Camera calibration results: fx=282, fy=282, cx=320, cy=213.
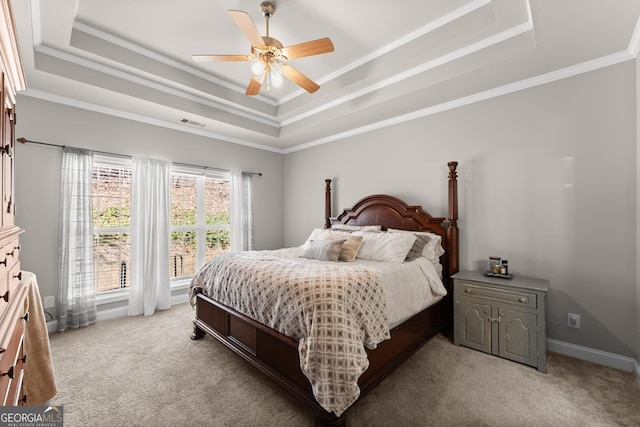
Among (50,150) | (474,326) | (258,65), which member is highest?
(258,65)

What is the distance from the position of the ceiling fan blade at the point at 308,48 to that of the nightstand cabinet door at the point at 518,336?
263 centimetres

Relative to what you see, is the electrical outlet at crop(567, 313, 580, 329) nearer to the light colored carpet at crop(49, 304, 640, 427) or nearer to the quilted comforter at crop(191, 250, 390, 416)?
the light colored carpet at crop(49, 304, 640, 427)

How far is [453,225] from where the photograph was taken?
317 cm

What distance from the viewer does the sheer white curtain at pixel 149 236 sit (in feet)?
12.0

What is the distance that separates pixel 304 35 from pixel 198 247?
3.31m

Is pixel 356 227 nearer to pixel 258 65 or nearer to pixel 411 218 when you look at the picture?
pixel 411 218

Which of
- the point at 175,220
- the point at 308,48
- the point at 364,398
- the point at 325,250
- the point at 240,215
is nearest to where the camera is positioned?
the point at 364,398

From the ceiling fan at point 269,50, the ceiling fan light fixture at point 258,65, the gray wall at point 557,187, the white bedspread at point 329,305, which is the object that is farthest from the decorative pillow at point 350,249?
the ceiling fan light fixture at point 258,65

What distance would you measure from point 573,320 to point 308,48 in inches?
130

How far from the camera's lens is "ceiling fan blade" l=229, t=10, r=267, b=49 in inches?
74.0

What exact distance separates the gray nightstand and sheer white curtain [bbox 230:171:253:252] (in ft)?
10.8

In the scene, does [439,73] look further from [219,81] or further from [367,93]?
[219,81]

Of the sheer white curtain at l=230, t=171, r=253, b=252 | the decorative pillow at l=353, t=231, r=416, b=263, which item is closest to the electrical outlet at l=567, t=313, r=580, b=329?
the decorative pillow at l=353, t=231, r=416, b=263

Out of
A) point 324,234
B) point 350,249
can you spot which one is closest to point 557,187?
point 350,249
